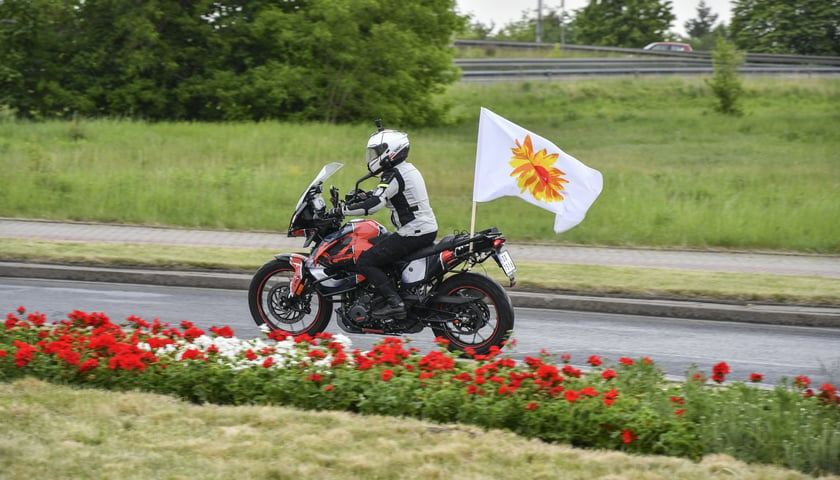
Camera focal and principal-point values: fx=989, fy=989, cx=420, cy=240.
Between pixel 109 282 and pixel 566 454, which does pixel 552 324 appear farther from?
pixel 109 282

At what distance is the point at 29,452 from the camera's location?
5.14 meters

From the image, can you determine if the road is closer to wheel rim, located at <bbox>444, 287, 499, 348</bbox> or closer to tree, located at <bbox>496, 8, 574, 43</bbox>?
wheel rim, located at <bbox>444, 287, 499, 348</bbox>

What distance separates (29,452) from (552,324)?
19.8 ft

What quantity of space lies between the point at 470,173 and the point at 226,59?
45.7 feet

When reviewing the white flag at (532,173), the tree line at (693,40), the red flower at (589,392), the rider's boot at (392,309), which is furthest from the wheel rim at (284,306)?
the tree line at (693,40)

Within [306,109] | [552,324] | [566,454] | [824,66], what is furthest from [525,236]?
[824,66]

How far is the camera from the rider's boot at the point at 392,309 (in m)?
8.41

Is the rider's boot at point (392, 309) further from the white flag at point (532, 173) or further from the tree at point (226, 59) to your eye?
the tree at point (226, 59)

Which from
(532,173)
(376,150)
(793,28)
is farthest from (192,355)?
(793,28)

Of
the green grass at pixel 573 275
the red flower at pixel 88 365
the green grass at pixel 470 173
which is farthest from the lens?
the green grass at pixel 470 173

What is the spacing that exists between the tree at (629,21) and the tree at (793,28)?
7.18 m

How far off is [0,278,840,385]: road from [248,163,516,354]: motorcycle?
362 millimetres

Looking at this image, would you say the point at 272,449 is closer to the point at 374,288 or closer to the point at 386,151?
the point at 374,288

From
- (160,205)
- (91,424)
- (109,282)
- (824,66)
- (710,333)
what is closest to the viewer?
(91,424)
